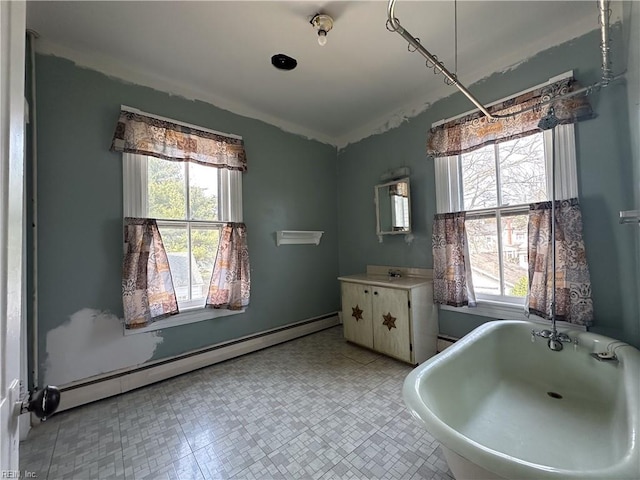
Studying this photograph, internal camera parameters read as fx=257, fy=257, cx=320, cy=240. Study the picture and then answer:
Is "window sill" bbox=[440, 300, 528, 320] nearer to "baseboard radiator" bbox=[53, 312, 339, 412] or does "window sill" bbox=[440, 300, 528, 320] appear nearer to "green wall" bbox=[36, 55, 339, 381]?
"baseboard radiator" bbox=[53, 312, 339, 412]

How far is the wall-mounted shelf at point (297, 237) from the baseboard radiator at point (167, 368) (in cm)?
102

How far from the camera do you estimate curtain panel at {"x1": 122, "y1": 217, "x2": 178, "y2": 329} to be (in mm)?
2025

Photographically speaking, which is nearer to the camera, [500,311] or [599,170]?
[599,170]

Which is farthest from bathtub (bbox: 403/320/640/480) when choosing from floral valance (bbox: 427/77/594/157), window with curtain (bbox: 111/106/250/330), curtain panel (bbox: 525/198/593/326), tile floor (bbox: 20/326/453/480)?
window with curtain (bbox: 111/106/250/330)

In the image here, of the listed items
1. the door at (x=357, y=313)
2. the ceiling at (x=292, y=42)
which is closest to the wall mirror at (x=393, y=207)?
the door at (x=357, y=313)

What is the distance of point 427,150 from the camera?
8.55 ft

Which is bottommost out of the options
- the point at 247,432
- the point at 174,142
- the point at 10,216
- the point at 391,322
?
the point at 247,432

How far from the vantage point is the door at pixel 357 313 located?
271 cm

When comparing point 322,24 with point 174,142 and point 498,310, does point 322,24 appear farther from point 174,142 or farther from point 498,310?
point 498,310

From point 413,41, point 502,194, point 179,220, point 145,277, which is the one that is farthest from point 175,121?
point 502,194

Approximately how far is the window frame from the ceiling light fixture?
1.47 m

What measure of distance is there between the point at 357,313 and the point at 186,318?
1.70 m

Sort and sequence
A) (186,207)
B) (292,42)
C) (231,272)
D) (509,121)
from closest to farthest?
(292,42) < (509,121) < (186,207) < (231,272)

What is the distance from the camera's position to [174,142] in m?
2.31
